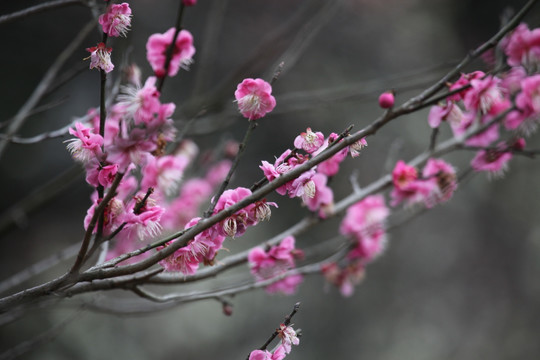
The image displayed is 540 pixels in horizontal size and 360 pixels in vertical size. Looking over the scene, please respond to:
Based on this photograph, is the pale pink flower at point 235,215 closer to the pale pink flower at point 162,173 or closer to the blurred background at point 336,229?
the pale pink flower at point 162,173

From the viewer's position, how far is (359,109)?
5266mm

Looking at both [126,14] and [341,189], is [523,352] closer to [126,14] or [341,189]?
[341,189]

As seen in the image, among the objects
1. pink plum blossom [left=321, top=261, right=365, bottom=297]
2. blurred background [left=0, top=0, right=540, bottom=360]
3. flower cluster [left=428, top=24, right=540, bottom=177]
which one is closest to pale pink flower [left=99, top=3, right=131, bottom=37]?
flower cluster [left=428, top=24, right=540, bottom=177]

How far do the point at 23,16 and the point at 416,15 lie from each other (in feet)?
16.9

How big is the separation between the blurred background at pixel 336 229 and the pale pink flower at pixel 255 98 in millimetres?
2454

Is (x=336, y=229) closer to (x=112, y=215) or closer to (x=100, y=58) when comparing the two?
(x=112, y=215)

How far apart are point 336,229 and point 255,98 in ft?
14.4

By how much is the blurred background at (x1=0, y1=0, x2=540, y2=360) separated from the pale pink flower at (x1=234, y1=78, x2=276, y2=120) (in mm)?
2454

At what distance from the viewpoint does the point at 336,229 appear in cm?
523

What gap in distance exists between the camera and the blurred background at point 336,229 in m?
3.65

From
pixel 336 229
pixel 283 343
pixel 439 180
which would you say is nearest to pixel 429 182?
pixel 439 180

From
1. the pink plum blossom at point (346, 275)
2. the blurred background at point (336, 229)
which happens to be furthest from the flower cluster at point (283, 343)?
the blurred background at point (336, 229)

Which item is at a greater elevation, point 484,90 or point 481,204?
point 481,204

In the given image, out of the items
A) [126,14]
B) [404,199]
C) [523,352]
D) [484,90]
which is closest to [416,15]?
[523,352]
